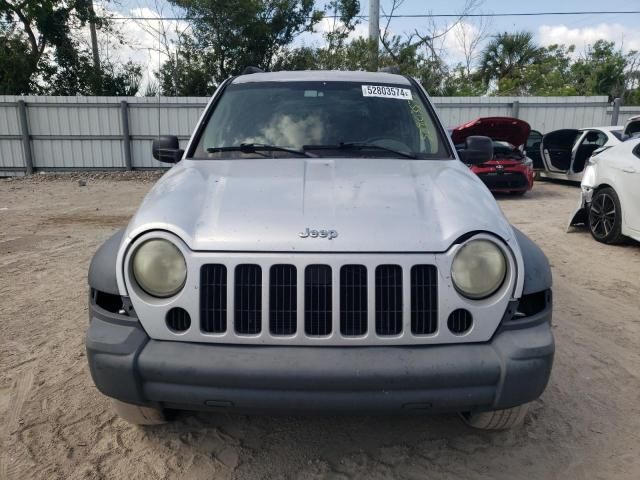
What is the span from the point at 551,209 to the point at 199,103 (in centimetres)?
1073

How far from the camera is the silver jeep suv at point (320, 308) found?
75.1 inches

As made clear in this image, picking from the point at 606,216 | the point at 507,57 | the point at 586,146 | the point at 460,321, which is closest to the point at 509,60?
the point at 507,57

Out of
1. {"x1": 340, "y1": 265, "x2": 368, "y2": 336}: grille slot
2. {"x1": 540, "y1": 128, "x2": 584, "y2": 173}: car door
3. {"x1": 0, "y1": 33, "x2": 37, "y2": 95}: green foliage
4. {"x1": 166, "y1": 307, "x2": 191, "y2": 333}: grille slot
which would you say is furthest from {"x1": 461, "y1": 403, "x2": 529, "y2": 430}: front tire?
{"x1": 0, "y1": 33, "x2": 37, "y2": 95}: green foliage

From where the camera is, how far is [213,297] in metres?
2.00

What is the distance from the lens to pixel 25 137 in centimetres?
1520

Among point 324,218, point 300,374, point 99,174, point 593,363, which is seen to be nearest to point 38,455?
point 300,374

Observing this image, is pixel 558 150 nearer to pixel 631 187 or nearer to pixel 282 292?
pixel 631 187

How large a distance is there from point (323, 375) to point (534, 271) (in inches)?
40.6

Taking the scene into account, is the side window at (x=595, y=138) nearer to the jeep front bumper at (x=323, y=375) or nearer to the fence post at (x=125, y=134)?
the jeep front bumper at (x=323, y=375)

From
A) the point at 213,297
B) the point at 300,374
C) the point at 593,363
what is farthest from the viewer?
the point at 593,363

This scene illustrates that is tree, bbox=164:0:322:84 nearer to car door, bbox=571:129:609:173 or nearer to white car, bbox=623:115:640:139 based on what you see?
car door, bbox=571:129:609:173

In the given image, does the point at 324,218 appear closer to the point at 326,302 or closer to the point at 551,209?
the point at 326,302

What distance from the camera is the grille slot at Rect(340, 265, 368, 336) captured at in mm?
1979

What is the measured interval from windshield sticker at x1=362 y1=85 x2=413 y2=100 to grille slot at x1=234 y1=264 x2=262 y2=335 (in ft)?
6.27
